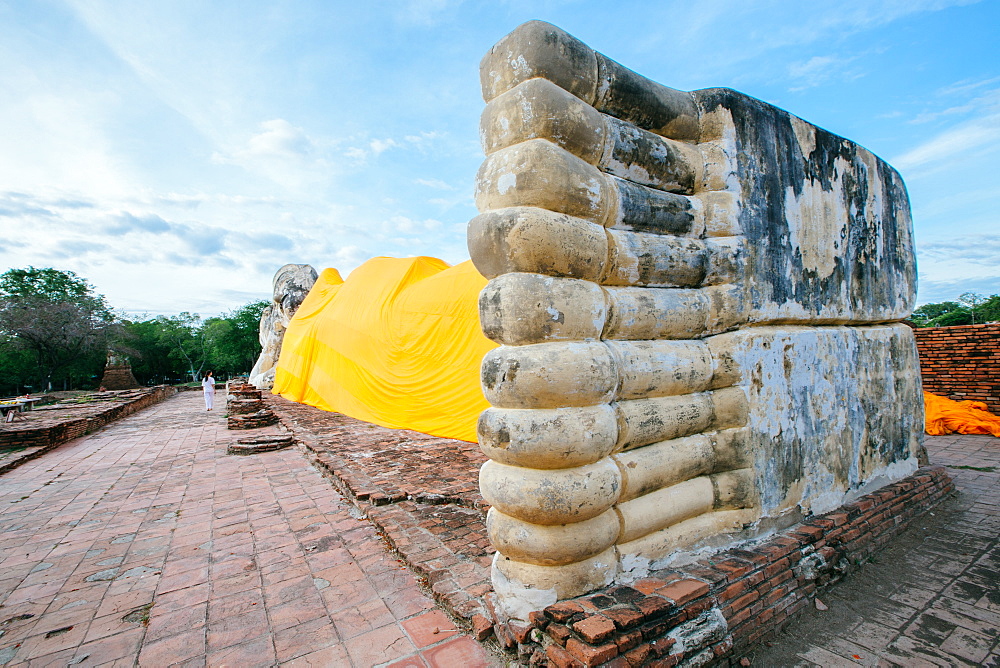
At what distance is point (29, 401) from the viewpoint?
12.8m

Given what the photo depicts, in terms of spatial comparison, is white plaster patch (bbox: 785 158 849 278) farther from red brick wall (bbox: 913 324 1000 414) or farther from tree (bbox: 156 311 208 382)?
tree (bbox: 156 311 208 382)

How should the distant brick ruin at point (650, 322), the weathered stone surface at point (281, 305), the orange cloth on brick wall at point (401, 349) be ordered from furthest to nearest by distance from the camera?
the weathered stone surface at point (281, 305) < the orange cloth on brick wall at point (401, 349) < the distant brick ruin at point (650, 322)

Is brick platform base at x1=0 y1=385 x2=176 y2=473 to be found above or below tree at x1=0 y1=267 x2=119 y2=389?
below

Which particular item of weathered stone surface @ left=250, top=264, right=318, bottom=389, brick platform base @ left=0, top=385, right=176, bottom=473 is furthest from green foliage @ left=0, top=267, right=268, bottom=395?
brick platform base @ left=0, top=385, right=176, bottom=473

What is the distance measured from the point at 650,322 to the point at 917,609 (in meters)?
2.05

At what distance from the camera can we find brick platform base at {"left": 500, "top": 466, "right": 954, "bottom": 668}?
1.73 m

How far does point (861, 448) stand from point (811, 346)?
98 centimetres

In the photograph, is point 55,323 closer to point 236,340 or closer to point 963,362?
point 236,340

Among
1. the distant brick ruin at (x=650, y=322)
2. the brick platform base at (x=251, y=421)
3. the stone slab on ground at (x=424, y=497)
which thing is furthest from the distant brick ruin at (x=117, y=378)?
the distant brick ruin at (x=650, y=322)

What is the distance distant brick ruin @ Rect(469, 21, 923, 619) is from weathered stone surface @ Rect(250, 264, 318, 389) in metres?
16.2

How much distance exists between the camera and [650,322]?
2.26 meters

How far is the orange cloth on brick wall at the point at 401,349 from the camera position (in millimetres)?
7316

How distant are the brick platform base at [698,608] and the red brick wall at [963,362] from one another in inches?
274

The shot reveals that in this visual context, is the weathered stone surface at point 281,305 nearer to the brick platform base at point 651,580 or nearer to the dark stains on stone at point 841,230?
the brick platform base at point 651,580
